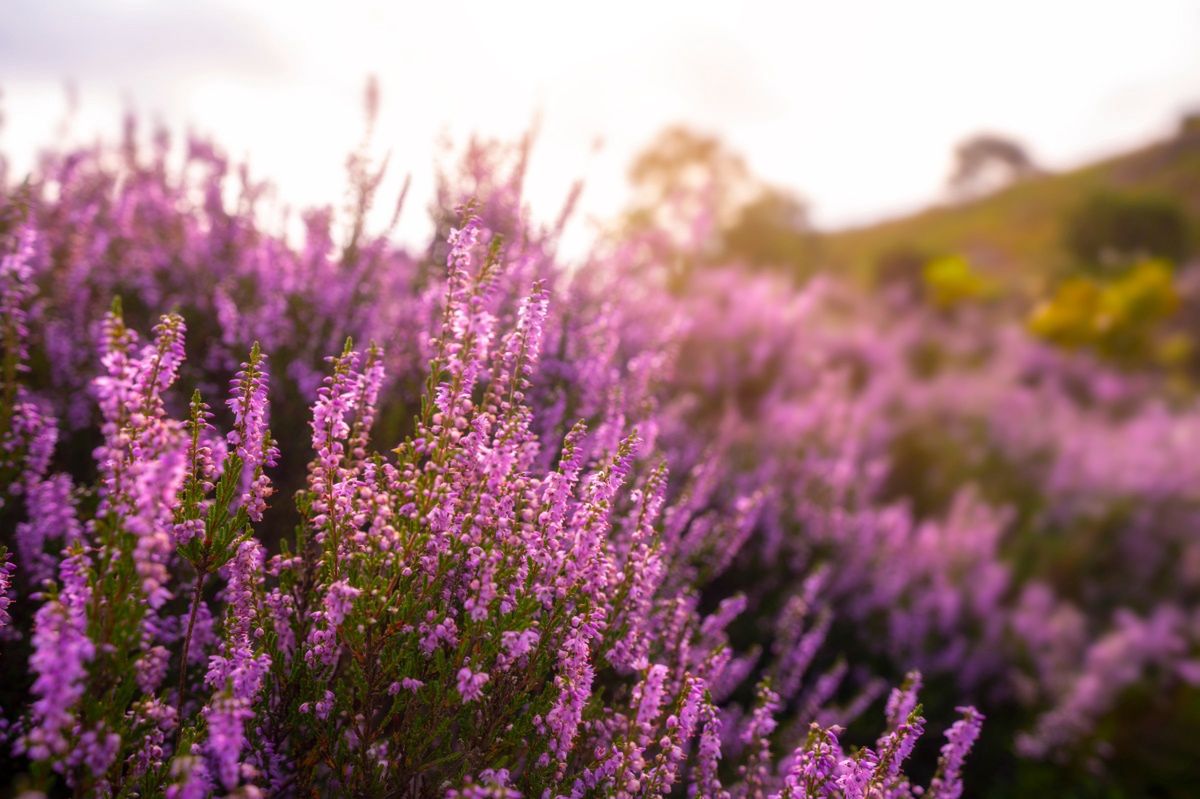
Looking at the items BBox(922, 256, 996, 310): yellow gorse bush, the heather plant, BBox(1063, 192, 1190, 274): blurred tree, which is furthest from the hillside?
the heather plant

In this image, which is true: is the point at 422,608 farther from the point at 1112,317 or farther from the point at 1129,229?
the point at 1129,229

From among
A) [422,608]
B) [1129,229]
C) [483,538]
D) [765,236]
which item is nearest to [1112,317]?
[765,236]

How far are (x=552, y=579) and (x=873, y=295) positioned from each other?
21.6 meters

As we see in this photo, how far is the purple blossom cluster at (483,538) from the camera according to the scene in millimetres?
2438

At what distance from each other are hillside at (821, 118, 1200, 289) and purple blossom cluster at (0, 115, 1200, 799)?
27552 mm

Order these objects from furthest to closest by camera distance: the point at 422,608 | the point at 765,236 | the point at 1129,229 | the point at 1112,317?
1. the point at 1129,229
2. the point at 765,236
3. the point at 1112,317
4. the point at 422,608

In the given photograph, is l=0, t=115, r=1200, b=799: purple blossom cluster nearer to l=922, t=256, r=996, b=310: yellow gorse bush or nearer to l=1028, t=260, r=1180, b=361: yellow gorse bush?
l=1028, t=260, r=1180, b=361: yellow gorse bush

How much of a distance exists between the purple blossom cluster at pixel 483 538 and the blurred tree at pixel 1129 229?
1656 centimetres

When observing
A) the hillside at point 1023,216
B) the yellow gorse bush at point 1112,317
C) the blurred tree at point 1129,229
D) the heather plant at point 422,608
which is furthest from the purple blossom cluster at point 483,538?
the hillside at point 1023,216

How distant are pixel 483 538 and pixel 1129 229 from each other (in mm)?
28162

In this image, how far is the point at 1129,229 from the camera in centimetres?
2506

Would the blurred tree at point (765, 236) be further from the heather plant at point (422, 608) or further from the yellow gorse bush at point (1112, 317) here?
the heather plant at point (422, 608)

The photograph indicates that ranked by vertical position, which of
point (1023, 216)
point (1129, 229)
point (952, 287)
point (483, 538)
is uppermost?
point (1023, 216)

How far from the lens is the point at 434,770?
119 inches
